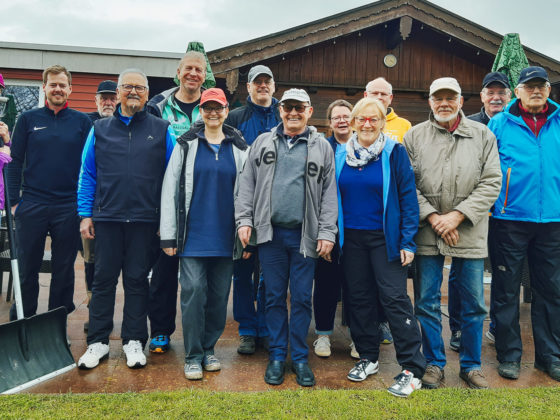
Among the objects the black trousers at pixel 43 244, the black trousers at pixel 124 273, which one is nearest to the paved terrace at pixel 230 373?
the black trousers at pixel 124 273

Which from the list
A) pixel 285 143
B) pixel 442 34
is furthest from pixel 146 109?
pixel 442 34

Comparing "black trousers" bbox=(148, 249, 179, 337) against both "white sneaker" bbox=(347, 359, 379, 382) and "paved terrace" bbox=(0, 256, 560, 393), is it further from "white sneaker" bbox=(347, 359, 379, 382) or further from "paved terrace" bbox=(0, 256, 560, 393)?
"white sneaker" bbox=(347, 359, 379, 382)

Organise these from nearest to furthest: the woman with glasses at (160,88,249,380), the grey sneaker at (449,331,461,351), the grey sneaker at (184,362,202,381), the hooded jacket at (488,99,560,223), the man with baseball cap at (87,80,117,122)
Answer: the grey sneaker at (184,362,202,381)
the woman with glasses at (160,88,249,380)
the hooded jacket at (488,99,560,223)
the grey sneaker at (449,331,461,351)
the man with baseball cap at (87,80,117,122)

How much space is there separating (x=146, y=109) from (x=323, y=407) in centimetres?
266

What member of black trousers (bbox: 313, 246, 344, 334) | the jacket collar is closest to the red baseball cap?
the jacket collar

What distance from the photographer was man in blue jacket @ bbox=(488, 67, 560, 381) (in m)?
3.51

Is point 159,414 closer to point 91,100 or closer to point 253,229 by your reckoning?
point 253,229

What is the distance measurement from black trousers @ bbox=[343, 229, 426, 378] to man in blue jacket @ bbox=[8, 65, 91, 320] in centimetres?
234

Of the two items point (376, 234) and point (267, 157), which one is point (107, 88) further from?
point (376, 234)

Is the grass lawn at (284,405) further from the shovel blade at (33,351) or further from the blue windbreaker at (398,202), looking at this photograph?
the blue windbreaker at (398,202)

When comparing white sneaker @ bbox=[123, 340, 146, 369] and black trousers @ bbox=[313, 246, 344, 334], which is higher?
black trousers @ bbox=[313, 246, 344, 334]

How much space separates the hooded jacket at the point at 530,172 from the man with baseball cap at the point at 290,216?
137 centimetres

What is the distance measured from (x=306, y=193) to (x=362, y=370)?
1.34m

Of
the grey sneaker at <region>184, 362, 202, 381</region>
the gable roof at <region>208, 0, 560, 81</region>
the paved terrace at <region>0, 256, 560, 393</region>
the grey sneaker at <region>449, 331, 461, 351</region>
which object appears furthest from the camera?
the gable roof at <region>208, 0, 560, 81</region>
